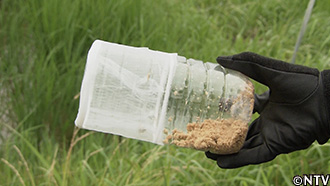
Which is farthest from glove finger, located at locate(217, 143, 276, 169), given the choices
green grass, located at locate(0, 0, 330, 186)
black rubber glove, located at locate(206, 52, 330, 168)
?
green grass, located at locate(0, 0, 330, 186)

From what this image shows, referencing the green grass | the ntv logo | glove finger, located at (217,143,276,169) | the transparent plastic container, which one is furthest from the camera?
the green grass

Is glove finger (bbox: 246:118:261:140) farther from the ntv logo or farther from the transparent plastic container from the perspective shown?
the ntv logo

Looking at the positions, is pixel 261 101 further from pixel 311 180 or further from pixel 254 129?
pixel 311 180

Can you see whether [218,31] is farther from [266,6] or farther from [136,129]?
[136,129]

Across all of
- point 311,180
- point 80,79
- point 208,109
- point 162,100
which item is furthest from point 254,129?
point 80,79

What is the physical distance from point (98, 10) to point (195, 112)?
5.05 feet

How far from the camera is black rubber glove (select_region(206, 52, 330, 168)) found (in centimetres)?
151

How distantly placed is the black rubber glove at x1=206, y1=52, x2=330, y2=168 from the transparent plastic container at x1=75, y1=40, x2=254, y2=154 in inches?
2.6

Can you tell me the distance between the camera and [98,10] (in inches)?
112

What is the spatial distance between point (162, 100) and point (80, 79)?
52.1 inches

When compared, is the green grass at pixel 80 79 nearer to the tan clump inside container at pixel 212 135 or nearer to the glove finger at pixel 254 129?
the glove finger at pixel 254 129

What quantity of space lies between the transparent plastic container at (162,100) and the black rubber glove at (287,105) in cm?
6

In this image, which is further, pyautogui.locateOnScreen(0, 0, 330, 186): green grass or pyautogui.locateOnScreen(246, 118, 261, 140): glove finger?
pyautogui.locateOnScreen(0, 0, 330, 186): green grass

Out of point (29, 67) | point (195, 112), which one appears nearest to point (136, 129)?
point (195, 112)
